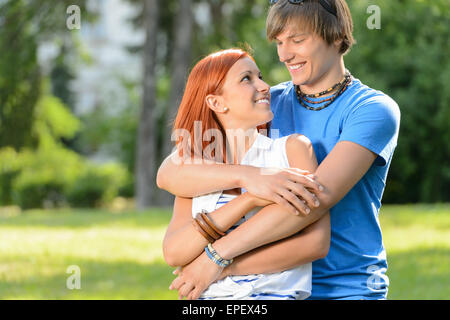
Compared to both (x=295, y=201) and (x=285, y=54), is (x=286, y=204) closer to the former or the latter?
(x=295, y=201)

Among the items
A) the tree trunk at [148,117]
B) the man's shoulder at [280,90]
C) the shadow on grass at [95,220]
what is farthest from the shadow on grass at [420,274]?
the tree trunk at [148,117]

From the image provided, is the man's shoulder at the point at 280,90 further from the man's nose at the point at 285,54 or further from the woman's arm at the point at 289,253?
the woman's arm at the point at 289,253

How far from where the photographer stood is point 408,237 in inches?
495

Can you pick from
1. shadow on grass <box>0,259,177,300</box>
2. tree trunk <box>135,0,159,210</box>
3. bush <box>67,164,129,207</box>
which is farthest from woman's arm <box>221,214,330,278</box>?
bush <box>67,164,129,207</box>

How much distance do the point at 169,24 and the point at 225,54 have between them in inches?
783

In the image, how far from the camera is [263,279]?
88.3 inches

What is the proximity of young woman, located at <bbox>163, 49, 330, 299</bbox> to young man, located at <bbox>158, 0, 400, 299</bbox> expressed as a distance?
0.06 m

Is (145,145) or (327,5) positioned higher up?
(145,145)

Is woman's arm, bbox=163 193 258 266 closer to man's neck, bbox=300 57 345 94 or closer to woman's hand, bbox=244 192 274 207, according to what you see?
woman's hand, bbox=244 192 274 207

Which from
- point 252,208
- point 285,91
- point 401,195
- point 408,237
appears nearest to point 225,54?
point 285,91

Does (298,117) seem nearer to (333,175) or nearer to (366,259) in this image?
(333,175)

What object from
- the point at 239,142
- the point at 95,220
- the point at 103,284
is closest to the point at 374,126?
the point at 239,142

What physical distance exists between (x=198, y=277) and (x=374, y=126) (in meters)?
0.84
